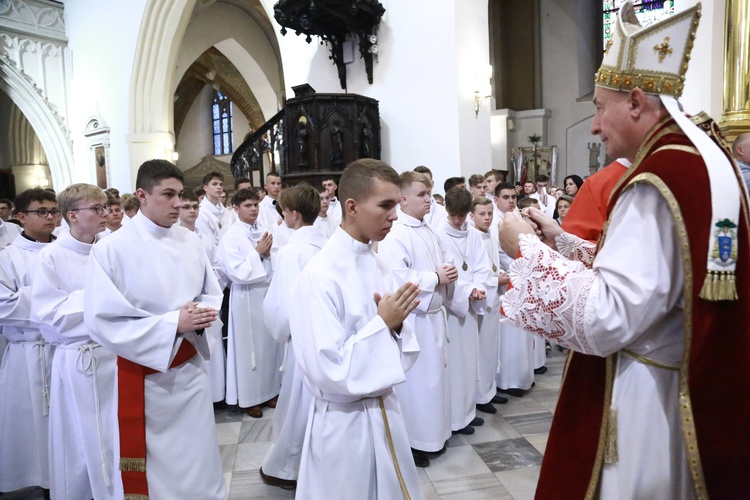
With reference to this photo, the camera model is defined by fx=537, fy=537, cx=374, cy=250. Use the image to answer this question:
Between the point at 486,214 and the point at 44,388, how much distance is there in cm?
373

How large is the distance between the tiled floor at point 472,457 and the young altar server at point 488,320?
173 millimetres

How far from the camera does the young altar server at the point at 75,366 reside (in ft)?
10.2

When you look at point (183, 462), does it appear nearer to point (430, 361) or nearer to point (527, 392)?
point (430, 361)

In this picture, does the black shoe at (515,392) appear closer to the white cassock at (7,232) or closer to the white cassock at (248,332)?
the white cassock at (248,332)

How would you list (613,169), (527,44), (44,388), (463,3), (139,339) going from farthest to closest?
1. (527,44)
2. (463,3)
3. (44,388)
4. (139,339)
5. (613,169)

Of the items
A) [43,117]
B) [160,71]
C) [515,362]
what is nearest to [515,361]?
[515,362]

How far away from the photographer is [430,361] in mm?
3898

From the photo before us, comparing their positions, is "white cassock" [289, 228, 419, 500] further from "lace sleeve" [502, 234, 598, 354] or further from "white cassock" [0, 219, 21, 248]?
"white cassock" [0, 219, 21, 248]

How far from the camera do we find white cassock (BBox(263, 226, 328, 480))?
3.45 meters

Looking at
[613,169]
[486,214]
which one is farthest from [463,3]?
[613,169]

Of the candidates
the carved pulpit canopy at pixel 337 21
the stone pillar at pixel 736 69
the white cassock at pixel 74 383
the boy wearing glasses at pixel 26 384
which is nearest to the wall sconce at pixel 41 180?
the carved pulpit canopy at pixel 337 21

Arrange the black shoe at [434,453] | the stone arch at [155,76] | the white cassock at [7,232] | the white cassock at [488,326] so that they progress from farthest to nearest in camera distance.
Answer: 1. the stone arch at [155,76]
2. the white cassock at [7,232]
3. the white cassock at [488,326]
4. the black shoe at [434,453]

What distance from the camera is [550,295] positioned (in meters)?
1.58

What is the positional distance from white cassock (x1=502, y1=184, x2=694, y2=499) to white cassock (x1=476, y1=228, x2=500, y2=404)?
3122 millimetres
